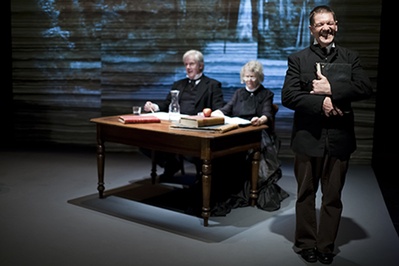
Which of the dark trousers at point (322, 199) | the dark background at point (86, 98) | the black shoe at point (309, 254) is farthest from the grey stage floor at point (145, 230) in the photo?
the dark background at point (86, 98)

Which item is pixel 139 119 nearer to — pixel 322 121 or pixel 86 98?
pixel 322 121

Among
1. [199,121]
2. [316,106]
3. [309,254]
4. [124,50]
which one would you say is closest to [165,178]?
[199,121]

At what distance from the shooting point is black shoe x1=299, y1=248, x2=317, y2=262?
137 inches

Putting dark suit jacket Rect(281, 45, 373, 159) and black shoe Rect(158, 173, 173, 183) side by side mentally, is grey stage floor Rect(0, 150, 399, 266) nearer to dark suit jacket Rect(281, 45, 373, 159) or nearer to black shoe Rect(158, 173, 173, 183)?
black shoe Rect(158, 173, 173, 183)

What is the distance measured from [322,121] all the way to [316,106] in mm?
168

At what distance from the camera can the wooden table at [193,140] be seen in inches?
157

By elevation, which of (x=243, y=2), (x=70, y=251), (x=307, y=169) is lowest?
(x=70, y=251)

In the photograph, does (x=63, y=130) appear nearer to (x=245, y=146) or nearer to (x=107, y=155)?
(x=107, y=155)

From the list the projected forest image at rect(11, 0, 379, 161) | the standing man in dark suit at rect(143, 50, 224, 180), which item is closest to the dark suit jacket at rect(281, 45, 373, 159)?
the standing man in dark suit at rect(143, 50, 224, 180)

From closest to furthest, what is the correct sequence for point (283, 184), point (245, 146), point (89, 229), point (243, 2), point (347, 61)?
point (347, 61), point (89, 229), point (245, 146), point (283, 184), point (243, 2)

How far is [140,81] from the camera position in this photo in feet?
22.4

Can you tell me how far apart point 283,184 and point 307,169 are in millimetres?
2056

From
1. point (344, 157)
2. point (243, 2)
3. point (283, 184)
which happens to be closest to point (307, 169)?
point (344, 157)

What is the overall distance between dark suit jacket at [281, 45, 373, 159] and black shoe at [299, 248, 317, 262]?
616 mm
